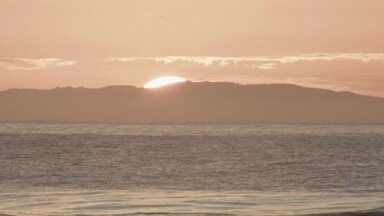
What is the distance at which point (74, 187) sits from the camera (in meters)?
65.4

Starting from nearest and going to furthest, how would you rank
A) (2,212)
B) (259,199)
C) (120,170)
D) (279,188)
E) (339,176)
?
(2,212), (259,199), (279,188), (339,176), (120,170)

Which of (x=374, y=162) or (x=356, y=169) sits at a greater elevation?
(x=374, y=162)

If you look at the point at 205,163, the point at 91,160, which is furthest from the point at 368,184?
Result: the point at 91,160

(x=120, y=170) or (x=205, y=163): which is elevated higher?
(x=205, y=163)

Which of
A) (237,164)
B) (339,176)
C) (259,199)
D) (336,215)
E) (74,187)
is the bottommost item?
(336,215)

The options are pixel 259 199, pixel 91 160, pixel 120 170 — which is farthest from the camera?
pixel 91 160

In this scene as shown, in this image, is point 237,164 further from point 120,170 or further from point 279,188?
point 279,188

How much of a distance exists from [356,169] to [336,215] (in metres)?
48.3

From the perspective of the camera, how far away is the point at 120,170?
3388 inches

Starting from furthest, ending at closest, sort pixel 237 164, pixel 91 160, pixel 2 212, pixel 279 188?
pixel 91 160
pixel 237 164
pixel 279 188
pixel 2 212

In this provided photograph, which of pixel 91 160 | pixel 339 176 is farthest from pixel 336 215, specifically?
pixel 91 160

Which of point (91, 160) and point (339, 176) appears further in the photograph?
point (91, 160)

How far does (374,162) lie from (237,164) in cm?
1243

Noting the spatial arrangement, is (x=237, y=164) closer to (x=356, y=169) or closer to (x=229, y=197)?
(x=356, y=169)
